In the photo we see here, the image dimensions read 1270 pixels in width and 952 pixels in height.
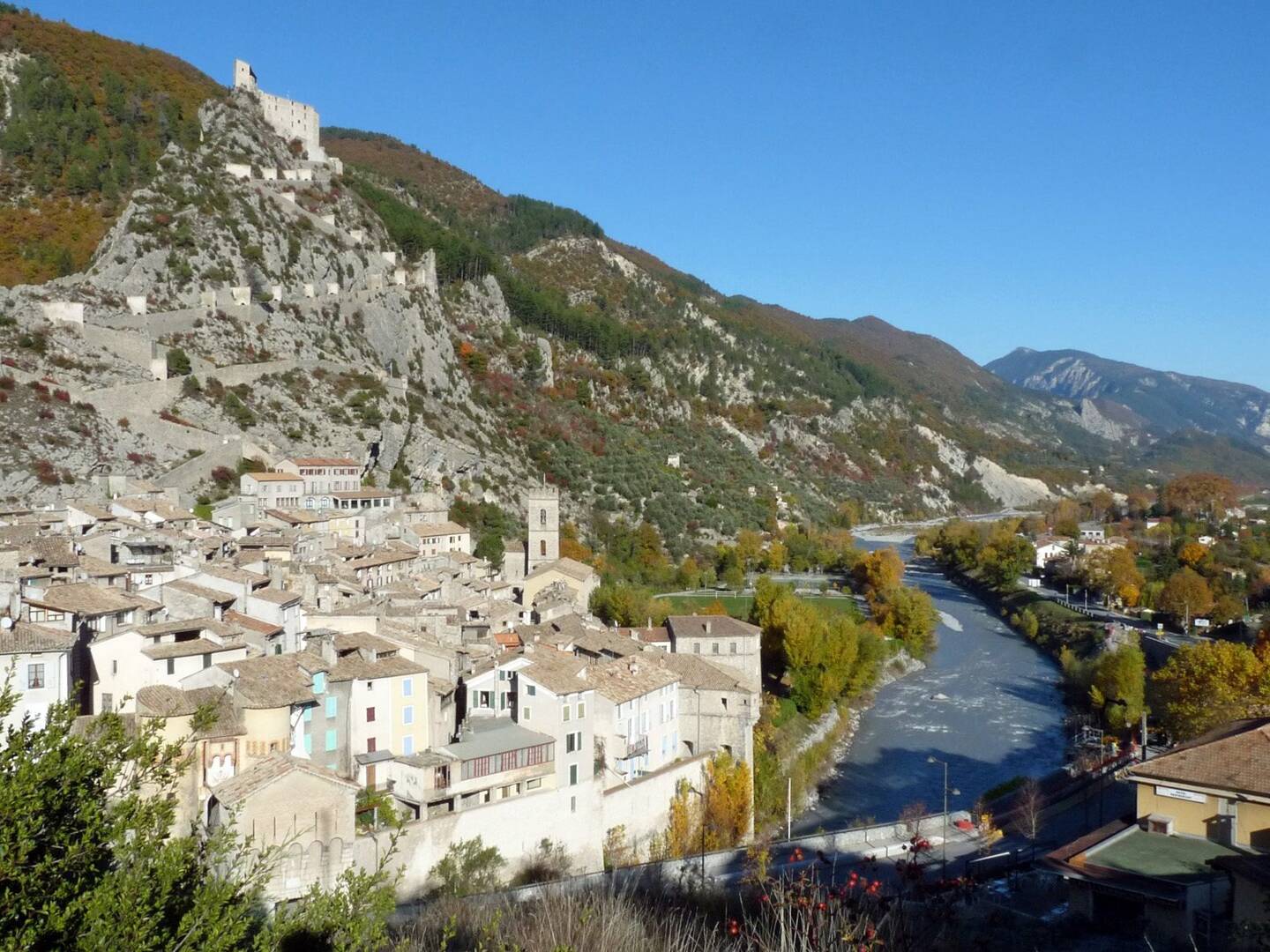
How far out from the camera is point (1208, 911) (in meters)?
11.6

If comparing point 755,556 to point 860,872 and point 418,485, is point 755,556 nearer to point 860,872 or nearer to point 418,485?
point 418,485

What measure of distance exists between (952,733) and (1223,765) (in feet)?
52.6

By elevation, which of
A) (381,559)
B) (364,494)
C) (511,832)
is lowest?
(511,832)

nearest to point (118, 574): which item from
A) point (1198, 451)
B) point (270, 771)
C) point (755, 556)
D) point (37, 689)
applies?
point (37, 689)

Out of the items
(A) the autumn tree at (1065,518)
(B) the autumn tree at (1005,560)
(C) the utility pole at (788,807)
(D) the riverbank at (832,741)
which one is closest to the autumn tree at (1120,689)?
(D) the riverbank at (832,741)

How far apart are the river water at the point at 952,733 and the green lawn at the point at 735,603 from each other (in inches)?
185

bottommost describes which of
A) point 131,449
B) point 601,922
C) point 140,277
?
point 601,922

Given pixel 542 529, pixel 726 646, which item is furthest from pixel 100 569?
pixel 542 529

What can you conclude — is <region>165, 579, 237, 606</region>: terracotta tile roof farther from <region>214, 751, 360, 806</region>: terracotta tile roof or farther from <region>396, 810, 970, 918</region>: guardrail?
<region>396, 810, 970, 918</region>: guardrail

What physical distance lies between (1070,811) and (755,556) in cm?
3461

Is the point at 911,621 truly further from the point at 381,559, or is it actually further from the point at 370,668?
the point at 370,668

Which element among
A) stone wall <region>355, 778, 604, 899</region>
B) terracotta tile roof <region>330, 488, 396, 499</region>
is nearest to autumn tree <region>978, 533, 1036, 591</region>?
terracotta tile roof <region>330, 488, 396, 499</region>

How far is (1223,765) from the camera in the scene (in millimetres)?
13836

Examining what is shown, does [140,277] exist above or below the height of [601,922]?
above
